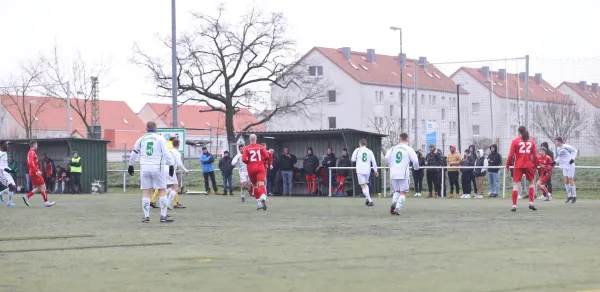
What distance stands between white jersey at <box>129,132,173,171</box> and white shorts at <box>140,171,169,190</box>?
0.08 m

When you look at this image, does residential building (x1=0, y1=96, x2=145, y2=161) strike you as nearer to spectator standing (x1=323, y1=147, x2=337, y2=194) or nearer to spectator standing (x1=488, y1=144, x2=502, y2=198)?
spectator standing (x1=323, y1=147, x2=337, y2=194)

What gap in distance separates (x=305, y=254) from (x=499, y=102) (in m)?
26.4

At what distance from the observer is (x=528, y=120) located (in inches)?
1318

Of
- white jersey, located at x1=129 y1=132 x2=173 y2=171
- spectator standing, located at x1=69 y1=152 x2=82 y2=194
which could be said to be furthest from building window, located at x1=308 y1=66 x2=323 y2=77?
white jersey, located at x1=129 y1=132 x2=173 y2=171

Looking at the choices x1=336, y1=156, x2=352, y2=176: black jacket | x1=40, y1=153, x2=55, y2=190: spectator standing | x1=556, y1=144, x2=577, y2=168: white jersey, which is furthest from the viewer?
x1=40, y1=153, x2=55, y2=190: spectator standing

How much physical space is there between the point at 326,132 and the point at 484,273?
26.5 meters

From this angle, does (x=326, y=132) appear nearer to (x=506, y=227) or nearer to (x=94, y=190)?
(x=94, y=190)

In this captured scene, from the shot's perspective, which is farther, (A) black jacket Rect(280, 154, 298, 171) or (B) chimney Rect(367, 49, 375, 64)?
(B) chimney Rect(367, 49, 375, 64)

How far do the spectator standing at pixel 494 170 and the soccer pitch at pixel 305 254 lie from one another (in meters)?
13.1

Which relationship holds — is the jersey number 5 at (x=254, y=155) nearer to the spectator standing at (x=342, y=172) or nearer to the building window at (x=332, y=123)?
the spectator standing at (x=342, y=172)

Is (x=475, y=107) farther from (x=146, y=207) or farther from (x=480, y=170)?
(x=146, y=207)

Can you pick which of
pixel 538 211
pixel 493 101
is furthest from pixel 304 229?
pixel 493 101

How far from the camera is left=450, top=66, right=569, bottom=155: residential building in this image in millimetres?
34000

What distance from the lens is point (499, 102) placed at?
36.4 m
